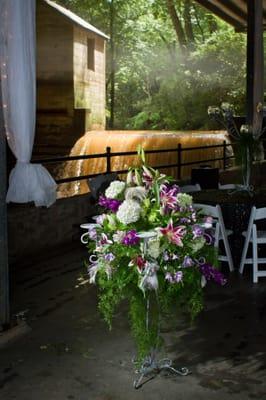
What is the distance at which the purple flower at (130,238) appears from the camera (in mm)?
2709

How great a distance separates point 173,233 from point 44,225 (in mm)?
3927

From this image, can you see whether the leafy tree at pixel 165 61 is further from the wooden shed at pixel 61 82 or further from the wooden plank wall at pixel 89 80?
the wooden shed at pixel 61 82

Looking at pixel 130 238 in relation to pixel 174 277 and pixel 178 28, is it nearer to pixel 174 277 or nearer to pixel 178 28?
pixel 174 277

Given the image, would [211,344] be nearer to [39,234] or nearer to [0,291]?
[0,291]

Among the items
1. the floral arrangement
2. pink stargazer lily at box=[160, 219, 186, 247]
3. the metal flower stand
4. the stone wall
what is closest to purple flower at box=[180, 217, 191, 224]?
the floral arrangement

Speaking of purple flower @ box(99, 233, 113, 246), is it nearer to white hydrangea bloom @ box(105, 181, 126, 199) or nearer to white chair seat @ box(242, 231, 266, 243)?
white hydrangea bloom @ box(105, 181, 126, 199)

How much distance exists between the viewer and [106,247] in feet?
9.20

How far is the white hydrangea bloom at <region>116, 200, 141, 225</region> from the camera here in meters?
2.70

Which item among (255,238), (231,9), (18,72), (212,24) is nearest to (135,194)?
(18,72)

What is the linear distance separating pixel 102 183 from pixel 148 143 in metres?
→ 8.61

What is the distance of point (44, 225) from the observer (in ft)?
21.2

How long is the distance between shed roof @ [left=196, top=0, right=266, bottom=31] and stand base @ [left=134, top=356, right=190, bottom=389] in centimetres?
1131

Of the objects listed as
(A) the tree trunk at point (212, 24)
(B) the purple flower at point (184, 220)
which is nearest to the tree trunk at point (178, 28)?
(A) the tree trunk at point (212, 24)

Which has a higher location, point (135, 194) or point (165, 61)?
point (165, 61)
